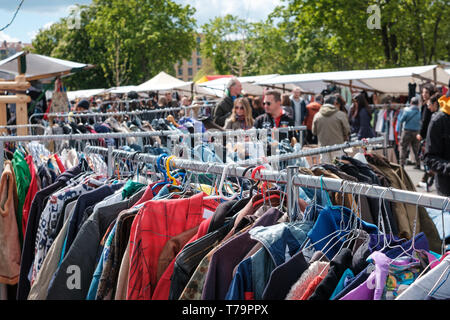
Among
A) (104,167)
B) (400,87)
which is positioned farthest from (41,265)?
(400,87)

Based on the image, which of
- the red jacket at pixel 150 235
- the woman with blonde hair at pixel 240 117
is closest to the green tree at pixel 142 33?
the woman with blonde hair at pixel 240 117

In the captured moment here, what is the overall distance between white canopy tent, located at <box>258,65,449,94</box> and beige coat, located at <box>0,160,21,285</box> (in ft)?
35.9

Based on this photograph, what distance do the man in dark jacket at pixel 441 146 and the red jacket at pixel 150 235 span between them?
257 centimetres

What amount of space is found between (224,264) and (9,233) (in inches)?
74.8

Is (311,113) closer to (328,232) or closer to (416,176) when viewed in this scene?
(416,176)

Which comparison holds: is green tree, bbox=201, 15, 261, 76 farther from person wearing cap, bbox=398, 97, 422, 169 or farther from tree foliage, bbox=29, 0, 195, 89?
person wearing cap, bbox=398, 97, 422, 169

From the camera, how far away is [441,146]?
400cm

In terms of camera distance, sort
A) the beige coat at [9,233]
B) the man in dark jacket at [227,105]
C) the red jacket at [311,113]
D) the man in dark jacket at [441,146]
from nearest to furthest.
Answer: the beige coat at [9,233] < the man in dark jacket at [441,146] < the man in dark jacket at [227,105] < the red jacket at [311,113]

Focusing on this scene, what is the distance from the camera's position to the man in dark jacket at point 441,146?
3.94 meters

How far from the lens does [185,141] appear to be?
4.29 m

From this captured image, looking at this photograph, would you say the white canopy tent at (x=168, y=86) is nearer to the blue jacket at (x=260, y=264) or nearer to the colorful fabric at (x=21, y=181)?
the colorful fabric at (x=21, y=181)

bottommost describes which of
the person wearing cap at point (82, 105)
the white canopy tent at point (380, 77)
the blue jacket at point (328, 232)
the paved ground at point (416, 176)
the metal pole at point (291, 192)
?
the paved ground at point (416, 176)

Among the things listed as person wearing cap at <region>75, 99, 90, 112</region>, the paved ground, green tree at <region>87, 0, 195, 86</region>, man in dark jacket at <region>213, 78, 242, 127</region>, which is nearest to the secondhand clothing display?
man in dark jacket at <region>213, 78, 242, 127</region>

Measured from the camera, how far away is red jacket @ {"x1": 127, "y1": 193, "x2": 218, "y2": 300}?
1986 mm
